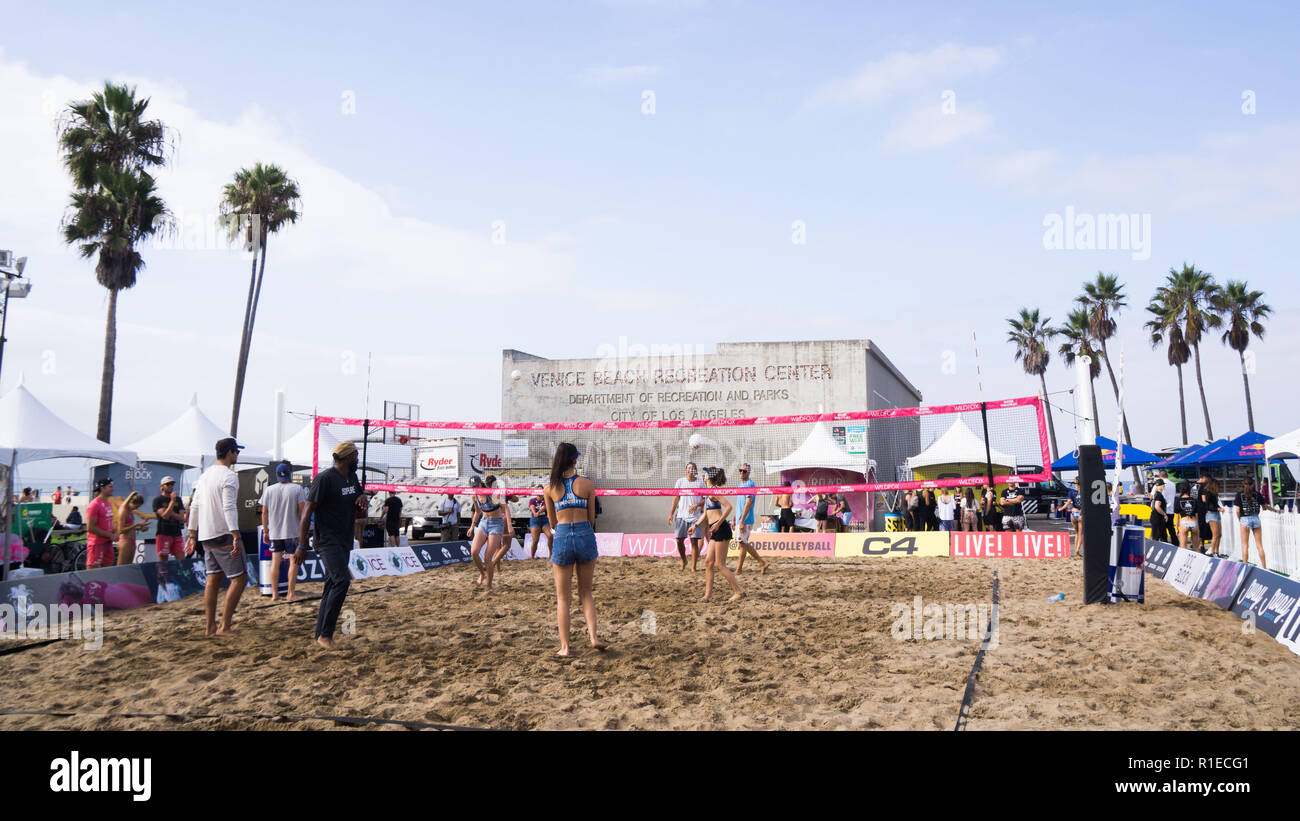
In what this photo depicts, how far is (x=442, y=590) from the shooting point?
10531mm

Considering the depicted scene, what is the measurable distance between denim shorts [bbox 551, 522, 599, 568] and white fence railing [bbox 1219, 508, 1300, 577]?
9105 mm

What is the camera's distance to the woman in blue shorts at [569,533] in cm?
593

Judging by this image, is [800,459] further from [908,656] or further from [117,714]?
[117,714]

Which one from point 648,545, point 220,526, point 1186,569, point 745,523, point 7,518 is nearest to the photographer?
point 220,526

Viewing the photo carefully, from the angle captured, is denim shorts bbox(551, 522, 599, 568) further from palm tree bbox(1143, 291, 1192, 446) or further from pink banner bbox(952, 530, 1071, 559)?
palm tree bbox(1143, 291, 1192, 446)

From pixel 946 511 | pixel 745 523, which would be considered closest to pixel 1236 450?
pixel 946 511

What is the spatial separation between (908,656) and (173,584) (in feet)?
29.2

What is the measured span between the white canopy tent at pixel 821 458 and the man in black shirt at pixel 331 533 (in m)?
16.1

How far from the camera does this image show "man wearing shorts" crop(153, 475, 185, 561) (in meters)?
11.1

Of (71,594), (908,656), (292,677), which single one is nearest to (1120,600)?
(908,656)

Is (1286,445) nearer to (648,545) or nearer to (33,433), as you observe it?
(648,545)
